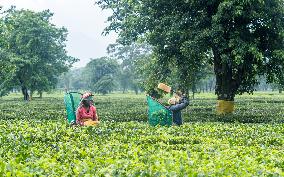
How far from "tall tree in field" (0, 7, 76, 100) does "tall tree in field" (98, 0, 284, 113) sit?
2921 cm

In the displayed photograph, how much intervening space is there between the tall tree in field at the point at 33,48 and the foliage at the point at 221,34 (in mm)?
29423

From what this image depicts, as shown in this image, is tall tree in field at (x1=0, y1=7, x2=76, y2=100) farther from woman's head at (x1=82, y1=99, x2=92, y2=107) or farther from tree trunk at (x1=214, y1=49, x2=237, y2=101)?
woman's head at (x1=82, y1=99, x2=92, y2=107)

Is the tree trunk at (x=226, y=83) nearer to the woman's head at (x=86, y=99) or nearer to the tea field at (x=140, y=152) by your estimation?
the tea field at (x=140, y=152)

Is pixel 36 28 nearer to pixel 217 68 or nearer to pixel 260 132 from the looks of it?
pixel 217 68

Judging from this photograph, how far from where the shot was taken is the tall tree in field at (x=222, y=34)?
21.0 meters

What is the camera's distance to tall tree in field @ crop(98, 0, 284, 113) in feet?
69.1

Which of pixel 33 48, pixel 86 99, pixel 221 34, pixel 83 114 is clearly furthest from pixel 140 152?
pixel 33 48

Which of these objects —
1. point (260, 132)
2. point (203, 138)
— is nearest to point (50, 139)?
point (203, 138)

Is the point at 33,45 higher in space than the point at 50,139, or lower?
higher

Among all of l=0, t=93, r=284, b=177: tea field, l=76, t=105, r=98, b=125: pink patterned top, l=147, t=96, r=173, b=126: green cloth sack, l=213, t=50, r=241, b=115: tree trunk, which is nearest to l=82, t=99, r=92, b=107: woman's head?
l=76, t=105, r=98, b=125: pink patterned top

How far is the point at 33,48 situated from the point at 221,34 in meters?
38.0

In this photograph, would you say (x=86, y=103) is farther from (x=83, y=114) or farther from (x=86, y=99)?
(x=83, y=114)

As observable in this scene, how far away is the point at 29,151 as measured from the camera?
8.68 m

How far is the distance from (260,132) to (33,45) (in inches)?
1790
